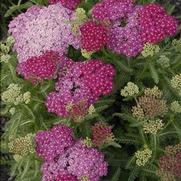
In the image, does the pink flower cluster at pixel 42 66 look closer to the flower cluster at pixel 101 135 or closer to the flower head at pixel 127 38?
the flower head at pixel 127 38

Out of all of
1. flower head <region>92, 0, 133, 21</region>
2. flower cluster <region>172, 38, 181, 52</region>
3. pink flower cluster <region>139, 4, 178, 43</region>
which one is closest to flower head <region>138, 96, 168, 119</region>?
pink flower cluster <region>139, 4, 178, 43</region>

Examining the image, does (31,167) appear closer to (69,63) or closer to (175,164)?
(69,63)

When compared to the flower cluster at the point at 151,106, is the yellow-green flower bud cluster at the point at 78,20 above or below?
above

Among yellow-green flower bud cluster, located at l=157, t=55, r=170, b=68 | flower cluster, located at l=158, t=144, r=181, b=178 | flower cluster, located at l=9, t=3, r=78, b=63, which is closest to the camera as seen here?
flower cluster, located at l=158, t=144, r=181, b=178

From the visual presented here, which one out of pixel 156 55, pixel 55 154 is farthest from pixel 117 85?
pixel 55 154

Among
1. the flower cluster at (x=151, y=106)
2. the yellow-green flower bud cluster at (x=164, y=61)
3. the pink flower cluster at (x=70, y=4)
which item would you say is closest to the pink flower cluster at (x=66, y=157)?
the flower cluster at (x=151, y=106)

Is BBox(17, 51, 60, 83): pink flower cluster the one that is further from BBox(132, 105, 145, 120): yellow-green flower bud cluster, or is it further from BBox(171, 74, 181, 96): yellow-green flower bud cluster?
BBox(171, 74, 181, 96): yellow-green flower bud cluster
